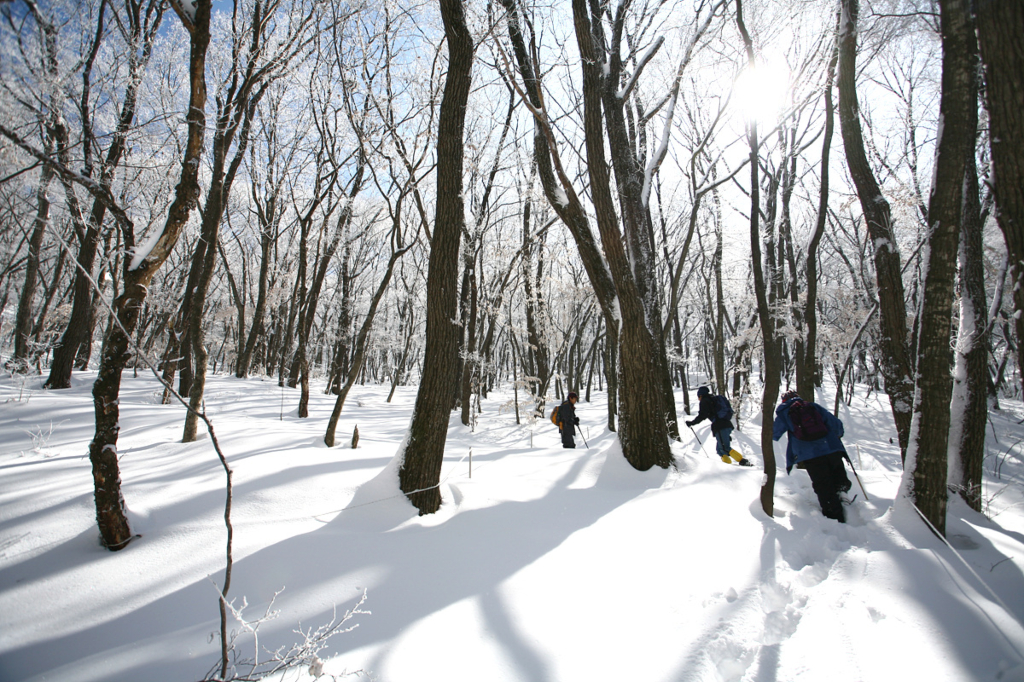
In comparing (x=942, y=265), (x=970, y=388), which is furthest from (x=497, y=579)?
(x=970, y=388)

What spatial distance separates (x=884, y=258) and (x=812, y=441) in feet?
8.26

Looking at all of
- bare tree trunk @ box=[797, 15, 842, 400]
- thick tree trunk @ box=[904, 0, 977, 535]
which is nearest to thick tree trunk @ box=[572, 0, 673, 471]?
thick tree trunk @ box=[904, 0, 977, 535]

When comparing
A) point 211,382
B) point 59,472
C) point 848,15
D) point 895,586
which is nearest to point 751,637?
point 895,586

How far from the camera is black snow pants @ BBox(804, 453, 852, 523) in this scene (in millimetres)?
4199

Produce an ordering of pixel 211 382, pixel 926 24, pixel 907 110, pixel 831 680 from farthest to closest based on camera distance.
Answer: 1. pixel 211 382
2. pixel 907 110
3. pixel 926 24
4. pixel 831 680

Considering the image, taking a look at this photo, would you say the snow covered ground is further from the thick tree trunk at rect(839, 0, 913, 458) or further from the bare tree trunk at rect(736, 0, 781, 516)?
the thick tree trunk at rect(839, 0, 913, 458)

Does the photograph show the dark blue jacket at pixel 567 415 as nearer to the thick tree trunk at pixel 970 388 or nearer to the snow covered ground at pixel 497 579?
the snow covered ground at pixel 497 579

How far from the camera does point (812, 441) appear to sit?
441cm

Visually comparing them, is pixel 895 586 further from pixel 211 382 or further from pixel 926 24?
pixel 211 382

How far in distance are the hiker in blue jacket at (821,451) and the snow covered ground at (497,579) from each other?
0.21 meters

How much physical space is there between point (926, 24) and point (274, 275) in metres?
19.3

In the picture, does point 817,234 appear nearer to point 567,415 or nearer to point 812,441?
point 812,441

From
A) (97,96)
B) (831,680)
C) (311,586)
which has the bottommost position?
(831,680)

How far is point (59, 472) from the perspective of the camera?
11.9ft
